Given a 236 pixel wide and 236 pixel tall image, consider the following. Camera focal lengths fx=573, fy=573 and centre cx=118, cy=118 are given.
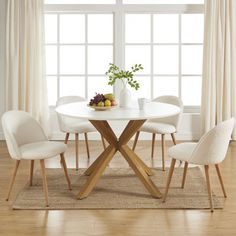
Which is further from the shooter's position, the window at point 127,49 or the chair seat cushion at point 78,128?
the window at point 127,49

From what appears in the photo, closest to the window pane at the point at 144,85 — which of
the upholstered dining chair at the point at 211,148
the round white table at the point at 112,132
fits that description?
the round white table at the point at 112,132

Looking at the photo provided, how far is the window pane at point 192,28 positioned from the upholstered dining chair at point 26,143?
3.22 m

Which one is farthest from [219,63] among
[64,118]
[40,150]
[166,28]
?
[40,150]

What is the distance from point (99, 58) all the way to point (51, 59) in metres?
0.67

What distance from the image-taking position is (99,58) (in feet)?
26.0

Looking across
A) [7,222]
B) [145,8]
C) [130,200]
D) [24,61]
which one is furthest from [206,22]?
[7,222]

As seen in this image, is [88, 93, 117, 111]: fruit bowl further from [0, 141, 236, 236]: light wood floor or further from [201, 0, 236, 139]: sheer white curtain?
[201, 0, 236, 139]: sheer white curtain

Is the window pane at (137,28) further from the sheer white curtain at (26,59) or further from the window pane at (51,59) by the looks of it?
the sheer white curtain at (26,59)

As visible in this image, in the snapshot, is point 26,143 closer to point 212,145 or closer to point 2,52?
point 212,145

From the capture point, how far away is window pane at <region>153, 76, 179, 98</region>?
7938mm

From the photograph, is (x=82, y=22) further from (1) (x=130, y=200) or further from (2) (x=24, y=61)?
(1) (x=130, y=200)

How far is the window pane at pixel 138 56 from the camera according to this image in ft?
25.9

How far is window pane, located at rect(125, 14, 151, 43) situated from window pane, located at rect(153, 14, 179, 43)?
11cm

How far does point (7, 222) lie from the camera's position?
14.3 ft
